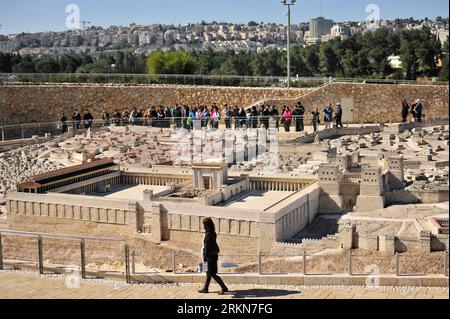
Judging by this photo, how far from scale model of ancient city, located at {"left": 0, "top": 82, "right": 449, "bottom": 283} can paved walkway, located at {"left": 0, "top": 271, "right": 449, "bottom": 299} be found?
70cm

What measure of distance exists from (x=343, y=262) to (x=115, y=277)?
491 centimetres

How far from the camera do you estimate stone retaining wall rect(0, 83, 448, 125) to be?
28812 millimetres

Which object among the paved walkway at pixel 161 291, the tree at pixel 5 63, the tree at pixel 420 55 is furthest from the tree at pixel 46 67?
the paved walkway at pixel 161 291

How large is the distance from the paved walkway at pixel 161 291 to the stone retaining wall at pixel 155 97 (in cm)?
2059

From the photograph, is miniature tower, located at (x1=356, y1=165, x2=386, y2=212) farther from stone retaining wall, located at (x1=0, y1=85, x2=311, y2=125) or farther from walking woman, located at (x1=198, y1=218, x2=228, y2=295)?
stone retaining wall, located at (x1=0, y1=85, x2=311, y2=125)

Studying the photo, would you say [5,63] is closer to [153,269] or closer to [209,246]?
[153,269]

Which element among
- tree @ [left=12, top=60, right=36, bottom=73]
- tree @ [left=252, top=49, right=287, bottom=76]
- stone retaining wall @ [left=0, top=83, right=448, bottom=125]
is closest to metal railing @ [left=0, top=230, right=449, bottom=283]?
stone retaining wall @ [left=0, top=83, right=448, bottom=125]

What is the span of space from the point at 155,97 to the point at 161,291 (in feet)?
81.8

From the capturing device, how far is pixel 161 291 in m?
8.50

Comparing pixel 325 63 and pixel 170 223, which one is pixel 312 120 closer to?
pixel 170 223

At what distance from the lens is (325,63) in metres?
46.0

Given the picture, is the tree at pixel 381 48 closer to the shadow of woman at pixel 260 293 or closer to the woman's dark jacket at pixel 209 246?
the shadow of woman at pixel 260 293
